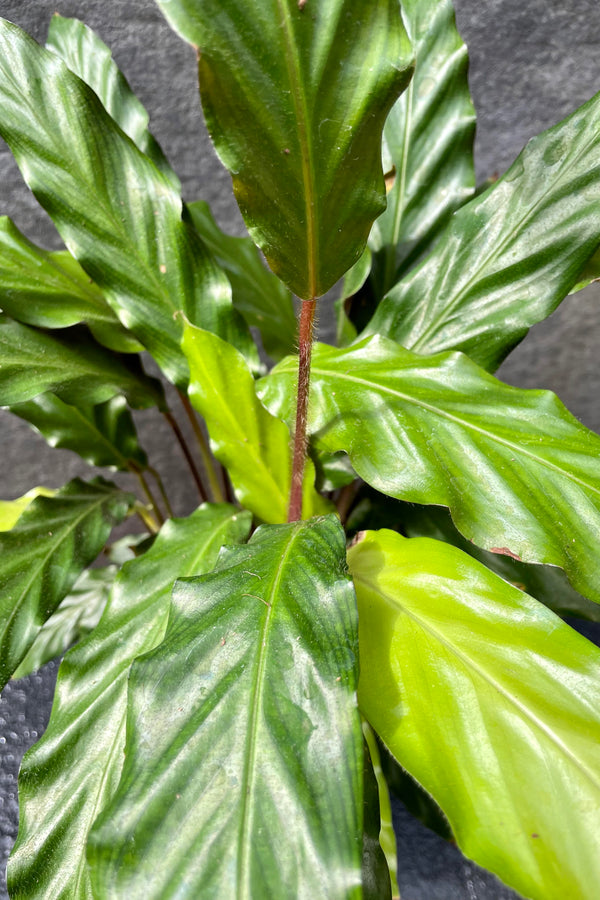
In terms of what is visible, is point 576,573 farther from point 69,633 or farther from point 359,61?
point 69,633

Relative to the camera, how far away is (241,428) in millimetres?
522

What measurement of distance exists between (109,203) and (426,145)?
13.2 inches

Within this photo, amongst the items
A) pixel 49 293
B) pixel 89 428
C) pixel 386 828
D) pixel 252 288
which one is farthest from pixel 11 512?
pixel 386 828

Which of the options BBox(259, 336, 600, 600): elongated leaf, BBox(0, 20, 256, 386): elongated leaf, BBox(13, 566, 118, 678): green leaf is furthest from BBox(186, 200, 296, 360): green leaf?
BBox(13, 566, 118, 678): green leaf

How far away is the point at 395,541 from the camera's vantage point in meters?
0.46

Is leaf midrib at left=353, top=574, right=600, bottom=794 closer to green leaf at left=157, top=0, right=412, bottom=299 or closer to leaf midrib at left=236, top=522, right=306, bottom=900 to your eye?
leaf midrib at left=236, top=522, right=306, bottom=900

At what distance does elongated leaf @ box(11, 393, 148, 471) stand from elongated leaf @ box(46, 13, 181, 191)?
26 cm

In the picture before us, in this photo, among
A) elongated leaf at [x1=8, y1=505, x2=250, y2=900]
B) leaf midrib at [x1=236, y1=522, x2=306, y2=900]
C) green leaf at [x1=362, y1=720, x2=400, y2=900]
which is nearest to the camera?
leaf midrib at [x1=236, y1=522, x2=306, y2=900]

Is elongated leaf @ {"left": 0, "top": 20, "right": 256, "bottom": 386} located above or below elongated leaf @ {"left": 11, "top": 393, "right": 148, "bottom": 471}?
above

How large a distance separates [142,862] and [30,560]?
322 mm

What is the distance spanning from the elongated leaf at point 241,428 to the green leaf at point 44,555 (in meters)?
0.15

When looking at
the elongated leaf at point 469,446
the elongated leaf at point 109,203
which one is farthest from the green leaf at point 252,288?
the elongated leaf at point 469,446

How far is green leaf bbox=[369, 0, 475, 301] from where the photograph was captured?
2.02ft

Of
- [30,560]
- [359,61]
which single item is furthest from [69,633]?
[359,61]
